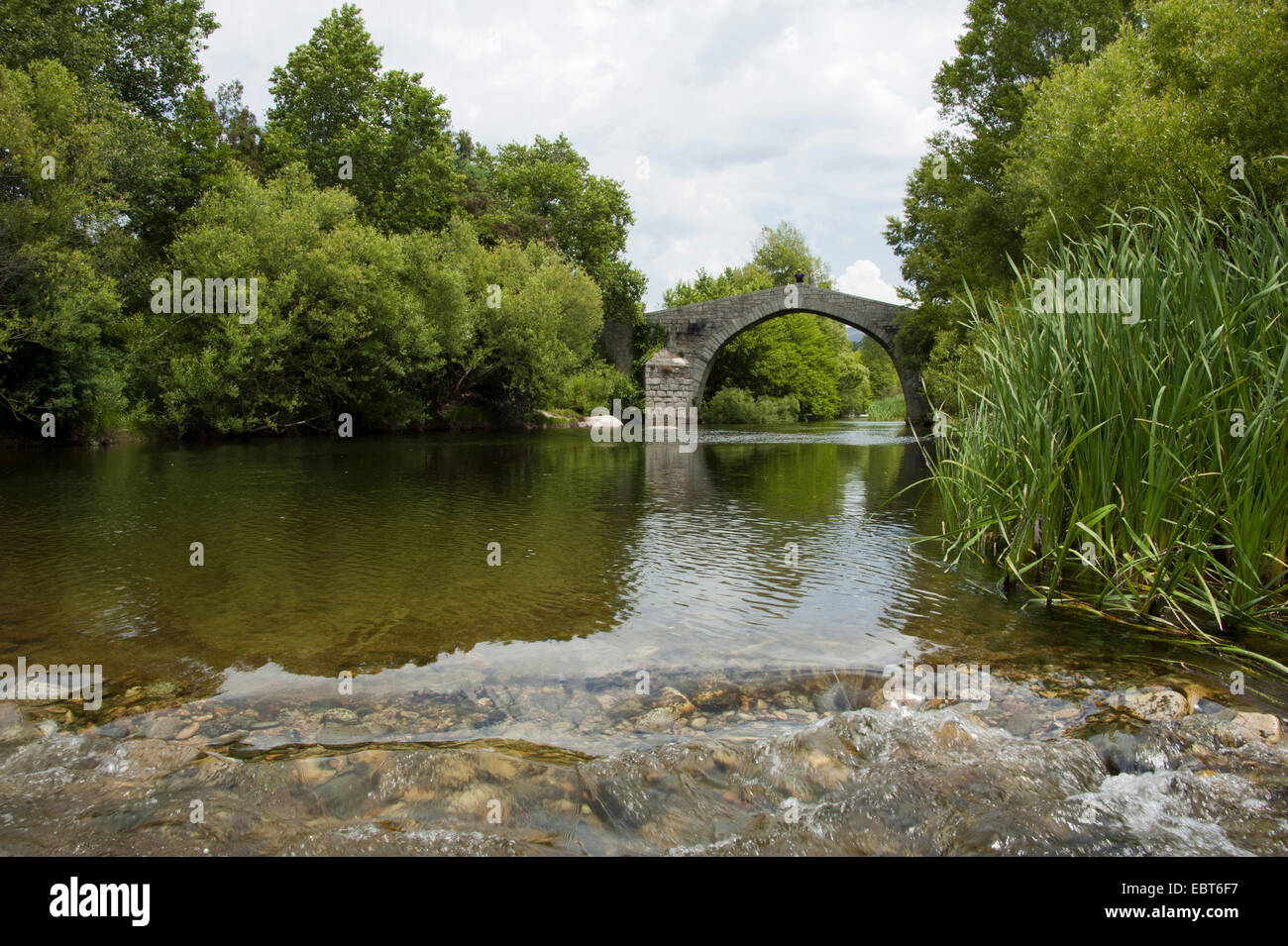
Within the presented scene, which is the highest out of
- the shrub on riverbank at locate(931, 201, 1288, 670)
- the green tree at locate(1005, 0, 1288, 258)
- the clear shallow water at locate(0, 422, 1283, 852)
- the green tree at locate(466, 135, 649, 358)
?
the green tree at locate(466, 135, 649, 358)

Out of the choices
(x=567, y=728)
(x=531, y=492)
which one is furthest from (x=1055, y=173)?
(x=567, y=728)

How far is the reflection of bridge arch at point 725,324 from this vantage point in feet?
110

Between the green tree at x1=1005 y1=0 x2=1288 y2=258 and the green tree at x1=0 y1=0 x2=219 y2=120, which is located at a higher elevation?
the green tree at x1=0 y1=0 x2=219 y2=120

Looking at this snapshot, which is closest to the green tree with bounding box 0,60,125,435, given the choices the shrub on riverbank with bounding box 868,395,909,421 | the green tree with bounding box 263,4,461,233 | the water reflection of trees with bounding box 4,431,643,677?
the water reflection of trees with bounding box 4,431,643,677

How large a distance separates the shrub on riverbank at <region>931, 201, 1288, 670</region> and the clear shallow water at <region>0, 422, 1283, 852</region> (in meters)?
0.53

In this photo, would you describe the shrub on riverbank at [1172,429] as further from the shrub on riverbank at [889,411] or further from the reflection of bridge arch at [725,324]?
the shrub on riverbank at [889,411]

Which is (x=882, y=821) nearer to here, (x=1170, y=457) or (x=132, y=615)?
(x=1170, y=457)

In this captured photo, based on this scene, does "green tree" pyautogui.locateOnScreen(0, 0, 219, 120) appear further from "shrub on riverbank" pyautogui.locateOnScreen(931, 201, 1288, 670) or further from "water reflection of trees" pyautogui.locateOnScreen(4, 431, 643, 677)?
"shrub on riverbank" pyautogui.locateOnScreen(931, 201, 1288, 670)

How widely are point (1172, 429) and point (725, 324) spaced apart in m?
30.3

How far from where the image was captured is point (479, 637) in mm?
4617

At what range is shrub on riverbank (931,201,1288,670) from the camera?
401 cm

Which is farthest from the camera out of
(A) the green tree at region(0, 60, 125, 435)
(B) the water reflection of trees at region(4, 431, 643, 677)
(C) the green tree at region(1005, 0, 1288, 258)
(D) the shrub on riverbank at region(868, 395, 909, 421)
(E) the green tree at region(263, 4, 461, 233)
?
(D) the shrub on riverbank at region(868, 395, 909, 421)

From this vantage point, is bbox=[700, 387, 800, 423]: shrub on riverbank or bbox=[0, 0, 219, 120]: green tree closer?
bbox=[0, 0, 219, 120]: green tree

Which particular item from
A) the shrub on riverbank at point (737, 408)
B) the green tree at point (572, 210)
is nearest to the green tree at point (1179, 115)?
the green tree at point (572, 210)
